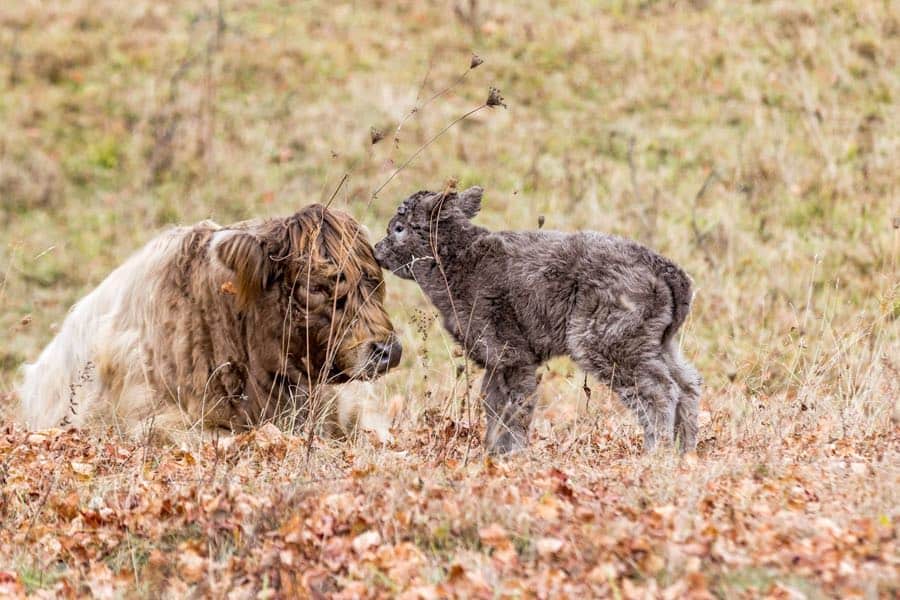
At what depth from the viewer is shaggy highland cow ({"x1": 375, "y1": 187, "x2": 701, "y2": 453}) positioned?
6391mm

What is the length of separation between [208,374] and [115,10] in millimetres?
14719

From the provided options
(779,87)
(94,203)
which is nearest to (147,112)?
(94,203)

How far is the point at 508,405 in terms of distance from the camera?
21.4ft

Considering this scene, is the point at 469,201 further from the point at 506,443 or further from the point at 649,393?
the point at 649,393

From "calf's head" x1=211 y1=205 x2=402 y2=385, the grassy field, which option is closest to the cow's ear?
"calf's head" x1=211 y1=205 x2=402 y2=385

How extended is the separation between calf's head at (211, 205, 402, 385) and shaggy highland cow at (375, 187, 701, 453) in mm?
434

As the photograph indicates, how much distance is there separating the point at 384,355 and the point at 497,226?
8490 mm

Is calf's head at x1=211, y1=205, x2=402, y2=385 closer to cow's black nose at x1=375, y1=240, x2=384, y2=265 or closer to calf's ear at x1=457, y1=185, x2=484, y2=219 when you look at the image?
cow's black nose at x1=375, y1=240, x2=384, y2=265

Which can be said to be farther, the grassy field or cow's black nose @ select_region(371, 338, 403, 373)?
cow's black nose @ select_region(371, 338, 403, 373)

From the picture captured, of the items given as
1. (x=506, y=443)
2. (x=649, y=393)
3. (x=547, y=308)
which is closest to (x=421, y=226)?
(x=547, y=308)

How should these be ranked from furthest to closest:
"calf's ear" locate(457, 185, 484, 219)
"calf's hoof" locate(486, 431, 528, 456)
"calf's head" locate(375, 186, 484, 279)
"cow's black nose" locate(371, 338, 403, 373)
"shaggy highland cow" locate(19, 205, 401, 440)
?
"calf's ear" locate(457, 185, 484, 219) < "calf's head" locate(375, 186, 484, 279) < "shaggy highland cow" locate(19, 205, 401, 440) < "cow's black nose" locate(371, 338, 403, 373) < "calf's hoof" locate(486, 431, 528, 456)

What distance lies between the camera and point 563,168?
16.2 metres

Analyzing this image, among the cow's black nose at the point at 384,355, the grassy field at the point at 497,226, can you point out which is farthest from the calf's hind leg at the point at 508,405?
the cow's black nose at the point at 384,355

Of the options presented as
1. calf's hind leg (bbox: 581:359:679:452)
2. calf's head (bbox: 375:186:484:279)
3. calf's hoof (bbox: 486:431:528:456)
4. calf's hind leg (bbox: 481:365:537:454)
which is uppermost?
calf's head (bbox: 375:186:484:279)
